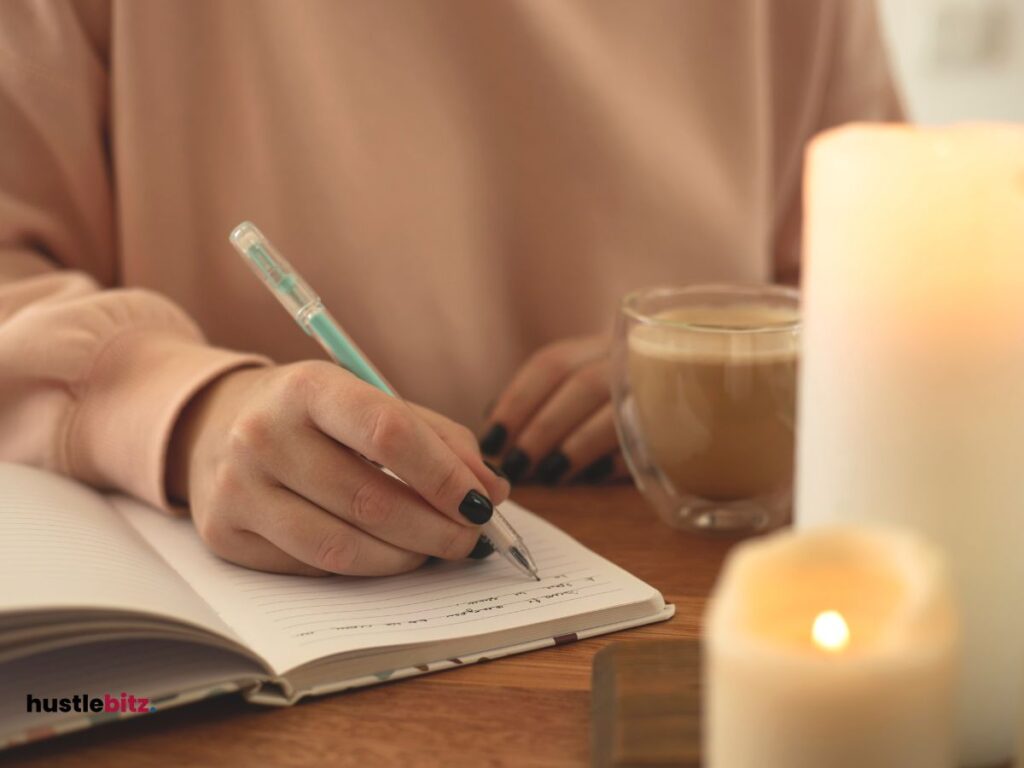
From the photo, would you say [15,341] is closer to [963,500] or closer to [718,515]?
[718,515]

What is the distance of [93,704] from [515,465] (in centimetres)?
38

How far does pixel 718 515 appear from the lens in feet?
2.11

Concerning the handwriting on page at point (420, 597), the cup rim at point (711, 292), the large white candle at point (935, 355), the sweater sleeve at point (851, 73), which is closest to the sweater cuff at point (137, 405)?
the handwriting on page at point (420, 597)

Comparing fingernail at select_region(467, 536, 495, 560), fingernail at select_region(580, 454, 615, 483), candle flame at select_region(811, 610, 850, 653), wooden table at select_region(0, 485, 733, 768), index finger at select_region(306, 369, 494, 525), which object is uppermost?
candle flame at select_region(811, 610, 850, 653)

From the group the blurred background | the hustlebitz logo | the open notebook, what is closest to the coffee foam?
the open notebook

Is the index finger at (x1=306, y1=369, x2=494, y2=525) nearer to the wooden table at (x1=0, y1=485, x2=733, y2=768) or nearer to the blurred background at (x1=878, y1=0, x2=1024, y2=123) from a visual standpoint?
the wooden table at (x1=0, y1=485, x2=733, y2=768)

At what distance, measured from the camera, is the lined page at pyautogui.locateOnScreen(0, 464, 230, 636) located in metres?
0.43

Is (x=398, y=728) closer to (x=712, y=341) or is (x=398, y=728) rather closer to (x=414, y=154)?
(x=712, y=341)

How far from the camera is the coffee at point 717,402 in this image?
59 cm

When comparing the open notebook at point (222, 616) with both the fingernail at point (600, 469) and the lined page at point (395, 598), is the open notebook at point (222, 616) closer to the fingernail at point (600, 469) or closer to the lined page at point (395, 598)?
the lined page at point (395, 598)

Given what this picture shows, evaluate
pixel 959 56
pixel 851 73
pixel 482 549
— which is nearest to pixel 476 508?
pixel 482 549

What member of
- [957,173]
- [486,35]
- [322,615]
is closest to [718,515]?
[322,615]

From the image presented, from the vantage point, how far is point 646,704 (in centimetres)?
39

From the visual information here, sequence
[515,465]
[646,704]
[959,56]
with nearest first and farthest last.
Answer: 1. [646,704]
2. [515,465]
3. [959,56]
